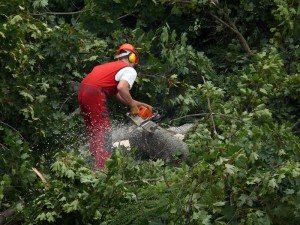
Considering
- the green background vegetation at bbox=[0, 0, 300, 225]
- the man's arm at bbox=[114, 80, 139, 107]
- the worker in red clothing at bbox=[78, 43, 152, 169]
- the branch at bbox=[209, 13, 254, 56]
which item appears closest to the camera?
the green background vegetation at bbox=[0, 0, 300, 225]

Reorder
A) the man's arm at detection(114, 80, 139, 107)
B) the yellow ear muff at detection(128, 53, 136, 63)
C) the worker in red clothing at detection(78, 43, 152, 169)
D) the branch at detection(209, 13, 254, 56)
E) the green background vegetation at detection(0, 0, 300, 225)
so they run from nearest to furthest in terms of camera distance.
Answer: the green background vegetation at detection(0, 0, 300, 225), the man's arm at detection(114, 80, 139, 107), the worker in red clothing at detection(78, 43, 152, 169), the yellow ear muff at detection(128, 53, 136, 63), the branch at detection(209, 13, 254, 56)

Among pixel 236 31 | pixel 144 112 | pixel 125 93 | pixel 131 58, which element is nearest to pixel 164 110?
pixel 144 112

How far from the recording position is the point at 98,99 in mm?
9859

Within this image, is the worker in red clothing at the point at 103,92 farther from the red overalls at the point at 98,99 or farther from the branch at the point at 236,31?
the branch at the point at 236,31

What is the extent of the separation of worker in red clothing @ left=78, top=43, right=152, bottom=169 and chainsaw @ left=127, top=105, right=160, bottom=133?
0.06 meters

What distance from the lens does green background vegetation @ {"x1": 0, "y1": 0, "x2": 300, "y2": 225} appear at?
6.70m

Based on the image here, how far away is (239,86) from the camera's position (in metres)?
9.65

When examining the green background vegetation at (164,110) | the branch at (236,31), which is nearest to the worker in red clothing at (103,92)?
the green background vegetation at (164,110)

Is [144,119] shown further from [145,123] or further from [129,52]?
[129,52]

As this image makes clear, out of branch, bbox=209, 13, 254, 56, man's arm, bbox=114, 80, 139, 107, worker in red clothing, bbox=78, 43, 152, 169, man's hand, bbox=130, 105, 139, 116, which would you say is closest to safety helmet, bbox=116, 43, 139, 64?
worker in red clothing, bbox=78, 43, 152, 169

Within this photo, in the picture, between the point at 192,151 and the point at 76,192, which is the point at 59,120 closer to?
the point at 192,151

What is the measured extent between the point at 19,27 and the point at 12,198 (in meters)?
2.55

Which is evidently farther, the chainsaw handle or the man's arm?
the chainsaw handle

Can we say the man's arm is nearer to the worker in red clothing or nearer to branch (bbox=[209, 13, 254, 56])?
the worker in red clothing
